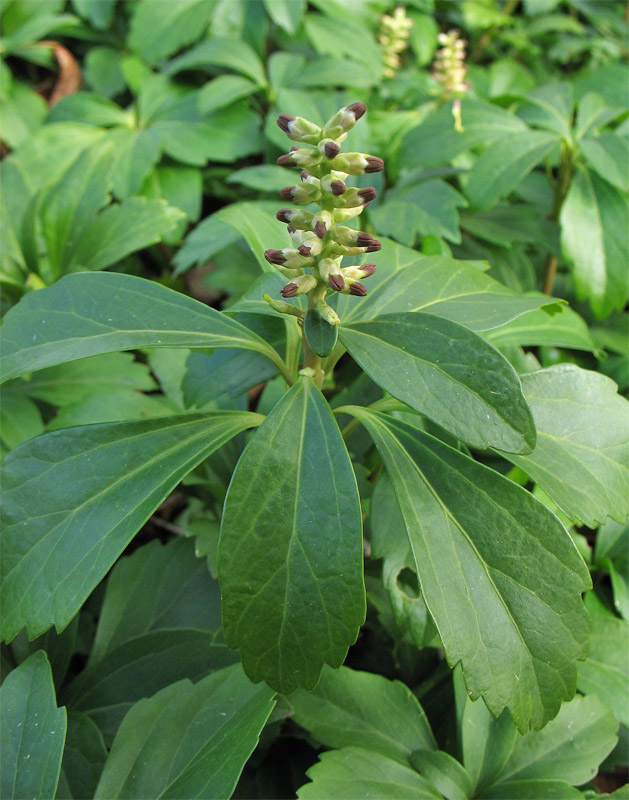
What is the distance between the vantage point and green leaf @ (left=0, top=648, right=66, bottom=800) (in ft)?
3.04

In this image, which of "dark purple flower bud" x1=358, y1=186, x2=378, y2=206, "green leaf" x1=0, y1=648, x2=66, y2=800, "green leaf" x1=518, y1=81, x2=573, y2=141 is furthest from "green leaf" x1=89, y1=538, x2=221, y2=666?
"green leaf" x1=518, y1=81, x2=573, y2=141

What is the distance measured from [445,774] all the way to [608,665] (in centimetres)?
44

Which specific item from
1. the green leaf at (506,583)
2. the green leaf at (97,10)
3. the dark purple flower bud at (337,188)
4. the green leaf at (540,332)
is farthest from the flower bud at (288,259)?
the green leaf at (97,10)

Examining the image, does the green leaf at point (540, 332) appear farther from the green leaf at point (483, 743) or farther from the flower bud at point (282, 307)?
the green leaf at point (483, 743)

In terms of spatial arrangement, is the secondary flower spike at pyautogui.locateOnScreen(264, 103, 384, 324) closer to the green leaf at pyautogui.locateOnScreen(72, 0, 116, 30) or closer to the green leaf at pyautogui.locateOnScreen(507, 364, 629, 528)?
the green leaf at pyautogui.locateOnScreen(507, 364, 629, 528)

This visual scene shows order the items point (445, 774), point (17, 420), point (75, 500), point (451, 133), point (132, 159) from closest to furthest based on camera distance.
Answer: point (75, 500) → point (445, 774) → point (17, 420) → point (451, 133) → point (132, 159)

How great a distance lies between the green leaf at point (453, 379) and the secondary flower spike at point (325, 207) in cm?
9

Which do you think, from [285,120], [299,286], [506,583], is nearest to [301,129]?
Result: [285,120]

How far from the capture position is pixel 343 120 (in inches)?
34.6

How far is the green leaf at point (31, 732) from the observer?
0.93m

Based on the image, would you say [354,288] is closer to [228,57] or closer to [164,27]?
[228,57]

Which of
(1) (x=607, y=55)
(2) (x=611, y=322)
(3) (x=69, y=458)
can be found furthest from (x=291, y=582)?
(1) (x=607, y=55)

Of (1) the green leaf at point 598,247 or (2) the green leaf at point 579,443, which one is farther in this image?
(1) the green leaf at point 598,247

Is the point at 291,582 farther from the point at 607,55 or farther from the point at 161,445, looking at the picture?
the point at 607,55
